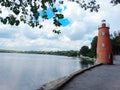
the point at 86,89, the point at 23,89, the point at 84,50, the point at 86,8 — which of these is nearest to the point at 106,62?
the point at 23,89

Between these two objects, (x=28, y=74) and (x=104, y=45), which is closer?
(x=104, y=45)

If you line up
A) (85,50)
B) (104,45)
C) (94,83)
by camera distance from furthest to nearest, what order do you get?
(85,50) < (104,45) < (94,83)

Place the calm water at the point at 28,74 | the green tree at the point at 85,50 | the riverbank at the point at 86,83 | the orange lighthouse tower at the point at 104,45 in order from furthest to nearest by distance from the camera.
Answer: the green tree at the point at 85,50
the orange lighthouse tower at the point at 104,45
the calm water at the point at 28,74
the riverbank at the point at 86,83

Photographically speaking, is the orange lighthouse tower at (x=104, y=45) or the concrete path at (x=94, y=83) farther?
the orange lighthouse tower at (x=104, y=45)

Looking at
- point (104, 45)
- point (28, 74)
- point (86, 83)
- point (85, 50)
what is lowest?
point (28, 74)

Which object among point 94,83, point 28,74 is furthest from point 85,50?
point 94,83

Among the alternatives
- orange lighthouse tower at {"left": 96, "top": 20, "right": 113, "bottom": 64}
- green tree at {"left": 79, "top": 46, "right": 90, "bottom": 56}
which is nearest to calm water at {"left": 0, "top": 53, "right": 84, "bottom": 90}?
orange lighthouse tower at {"left": 96, "top": 20, "right": 113, "bottom": 64}

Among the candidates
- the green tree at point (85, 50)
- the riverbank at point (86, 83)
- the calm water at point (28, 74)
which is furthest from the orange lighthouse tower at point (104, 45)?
the green tree at point (85, 50)

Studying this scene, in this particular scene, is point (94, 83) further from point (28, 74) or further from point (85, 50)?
point (85, 50)

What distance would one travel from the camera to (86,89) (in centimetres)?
1047

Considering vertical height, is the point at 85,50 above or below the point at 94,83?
above

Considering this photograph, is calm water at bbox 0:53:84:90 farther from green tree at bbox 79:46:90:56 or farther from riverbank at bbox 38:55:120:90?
green tree at bbox 79:46:90:56

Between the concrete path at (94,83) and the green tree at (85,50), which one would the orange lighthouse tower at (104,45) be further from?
the green tree at (85,50)

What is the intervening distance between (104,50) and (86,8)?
26.1 m
